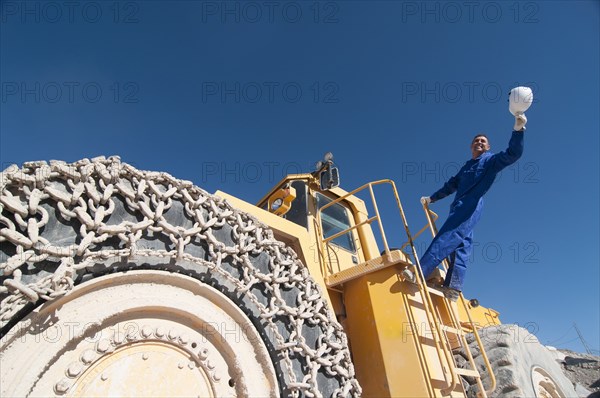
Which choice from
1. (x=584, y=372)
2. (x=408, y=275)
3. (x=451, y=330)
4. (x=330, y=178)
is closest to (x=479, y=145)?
(x=330, y=178)

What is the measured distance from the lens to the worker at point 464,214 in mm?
3842

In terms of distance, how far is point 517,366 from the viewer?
3.71m

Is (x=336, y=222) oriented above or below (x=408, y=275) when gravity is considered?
above

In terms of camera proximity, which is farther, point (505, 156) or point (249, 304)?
point (505, 156)

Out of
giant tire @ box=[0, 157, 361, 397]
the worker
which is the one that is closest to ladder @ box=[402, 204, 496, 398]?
the worker

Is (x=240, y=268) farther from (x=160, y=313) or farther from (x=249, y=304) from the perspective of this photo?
(x=160, y=313)

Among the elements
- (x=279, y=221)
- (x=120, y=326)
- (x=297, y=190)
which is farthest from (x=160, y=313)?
(x=297, y=190)

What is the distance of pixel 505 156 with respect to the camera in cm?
395

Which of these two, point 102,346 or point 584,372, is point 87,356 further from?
point 584,372

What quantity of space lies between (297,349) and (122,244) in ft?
4.25

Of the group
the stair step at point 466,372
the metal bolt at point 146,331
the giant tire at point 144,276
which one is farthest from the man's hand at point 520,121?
the metal bolt at point 146,331

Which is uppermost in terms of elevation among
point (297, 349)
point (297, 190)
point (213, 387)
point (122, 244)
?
point (297, 190)

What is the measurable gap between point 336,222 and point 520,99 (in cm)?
272

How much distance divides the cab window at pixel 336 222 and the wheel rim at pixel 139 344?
278 cm
